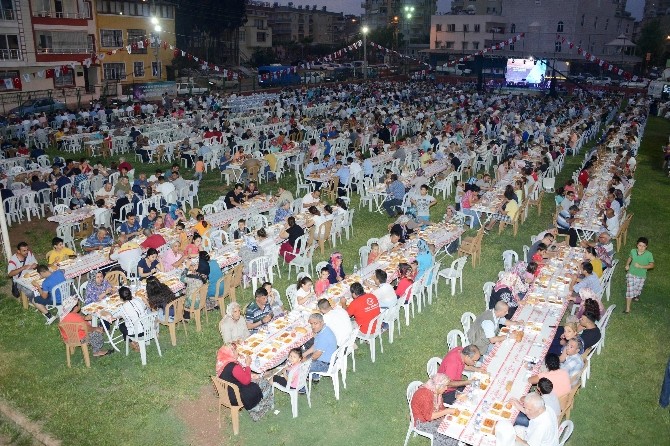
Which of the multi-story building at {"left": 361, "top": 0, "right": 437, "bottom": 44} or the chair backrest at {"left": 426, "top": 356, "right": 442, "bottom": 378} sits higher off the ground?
the multi-story building at {"left": 361, "top": 0, "right": 437, "bottom": 44}

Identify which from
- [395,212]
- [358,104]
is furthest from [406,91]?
[395,212]

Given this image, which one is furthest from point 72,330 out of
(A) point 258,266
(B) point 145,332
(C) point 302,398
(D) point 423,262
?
(D) point 423,262

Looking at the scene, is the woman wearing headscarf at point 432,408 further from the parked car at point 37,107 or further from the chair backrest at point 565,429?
the parked car at point 37,107

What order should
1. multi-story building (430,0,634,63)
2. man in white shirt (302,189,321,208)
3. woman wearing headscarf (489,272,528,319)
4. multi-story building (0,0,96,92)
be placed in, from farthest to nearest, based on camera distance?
multi-story building (430,0,634,63)
multi-story building (0,0,96,92)
man in white shirt (302,189,321,208)
woman wearing headscarf (489,272,528,319)

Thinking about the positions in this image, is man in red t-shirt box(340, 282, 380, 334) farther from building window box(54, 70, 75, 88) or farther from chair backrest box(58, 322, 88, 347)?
building window box(54, 70, 75, 88)

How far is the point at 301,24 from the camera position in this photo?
440 feet

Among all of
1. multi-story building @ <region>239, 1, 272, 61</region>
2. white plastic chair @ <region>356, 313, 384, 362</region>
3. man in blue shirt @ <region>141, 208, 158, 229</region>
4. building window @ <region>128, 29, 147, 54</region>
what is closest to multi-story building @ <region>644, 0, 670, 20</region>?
multi-story building @ <region>239, 1, 272, 61</region>

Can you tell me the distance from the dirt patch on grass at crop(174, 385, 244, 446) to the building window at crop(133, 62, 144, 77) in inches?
1993

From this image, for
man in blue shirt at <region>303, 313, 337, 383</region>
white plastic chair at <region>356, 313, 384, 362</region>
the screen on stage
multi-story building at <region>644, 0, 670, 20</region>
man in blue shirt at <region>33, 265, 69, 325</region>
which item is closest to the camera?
man in blue shirt at <region>303, 313, 337, 383</region>

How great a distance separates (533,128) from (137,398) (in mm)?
23437

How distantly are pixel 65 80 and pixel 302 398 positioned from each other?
4540cm

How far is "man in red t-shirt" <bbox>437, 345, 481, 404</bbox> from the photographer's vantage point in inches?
281

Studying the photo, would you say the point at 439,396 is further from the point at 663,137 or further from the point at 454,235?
the point at 663,137

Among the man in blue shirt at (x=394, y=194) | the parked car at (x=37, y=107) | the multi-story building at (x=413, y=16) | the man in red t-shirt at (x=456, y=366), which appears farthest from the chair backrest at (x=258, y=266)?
the multi-story building at (x=413, y=16)
